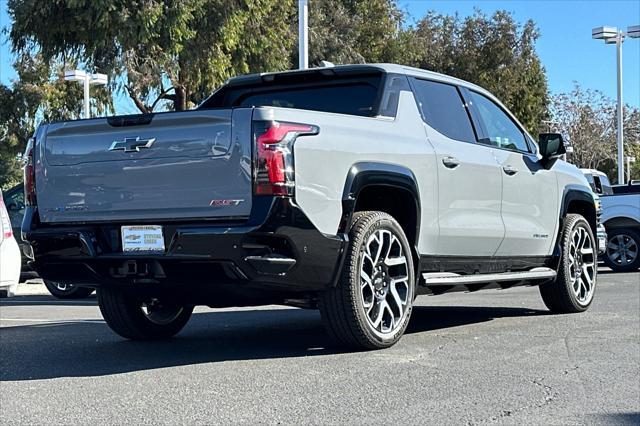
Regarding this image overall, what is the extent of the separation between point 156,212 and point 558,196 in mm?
4305

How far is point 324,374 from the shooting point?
5262 mm

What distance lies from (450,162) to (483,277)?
40.3 inches

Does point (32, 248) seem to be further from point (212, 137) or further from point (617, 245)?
point (617, 245)

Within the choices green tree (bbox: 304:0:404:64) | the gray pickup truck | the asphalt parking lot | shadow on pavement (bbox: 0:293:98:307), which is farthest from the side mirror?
green tree (bbox: 304:0:404:64)

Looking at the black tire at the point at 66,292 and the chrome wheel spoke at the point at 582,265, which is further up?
the chrome wheel spoke at the point at 582,265

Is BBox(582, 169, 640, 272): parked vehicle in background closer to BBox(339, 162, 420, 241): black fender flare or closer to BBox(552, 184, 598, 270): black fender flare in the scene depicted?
BBox(552, 184, 598, 270): black fender flare

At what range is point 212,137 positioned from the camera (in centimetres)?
529

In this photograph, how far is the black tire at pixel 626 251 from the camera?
48.5 feet

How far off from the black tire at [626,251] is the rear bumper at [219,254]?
10660mm

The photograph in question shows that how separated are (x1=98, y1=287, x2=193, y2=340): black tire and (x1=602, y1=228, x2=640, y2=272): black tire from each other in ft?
32.5

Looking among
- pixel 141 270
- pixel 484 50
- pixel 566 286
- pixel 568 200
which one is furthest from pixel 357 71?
pixel 484 50

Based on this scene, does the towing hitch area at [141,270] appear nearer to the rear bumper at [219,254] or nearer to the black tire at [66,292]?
the rear bumper at [219,254]

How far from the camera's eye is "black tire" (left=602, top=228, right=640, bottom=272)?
14781mm

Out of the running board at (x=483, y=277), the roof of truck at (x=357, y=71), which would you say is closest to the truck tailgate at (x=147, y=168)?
the roof of truck at (x=357, y=71)
